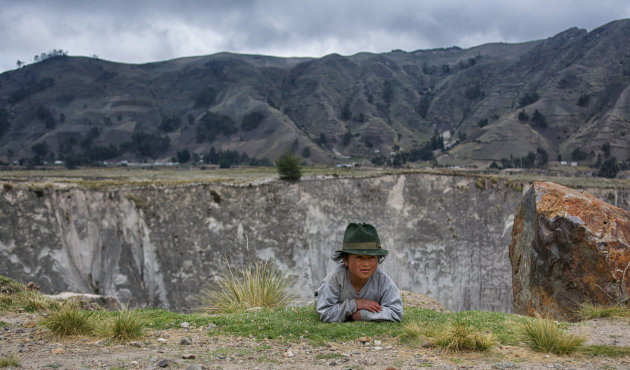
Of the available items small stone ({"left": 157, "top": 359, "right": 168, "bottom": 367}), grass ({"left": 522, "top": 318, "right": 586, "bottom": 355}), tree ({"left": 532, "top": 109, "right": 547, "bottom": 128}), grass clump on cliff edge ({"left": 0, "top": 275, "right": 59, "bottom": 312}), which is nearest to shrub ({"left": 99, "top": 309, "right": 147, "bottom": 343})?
small stone ({"left": 157, "top": 359, "right": 168, "bottom": 367})

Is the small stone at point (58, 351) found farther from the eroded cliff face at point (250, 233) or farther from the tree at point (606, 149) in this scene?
the tree at point (606, 149)

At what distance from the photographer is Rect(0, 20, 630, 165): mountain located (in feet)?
300

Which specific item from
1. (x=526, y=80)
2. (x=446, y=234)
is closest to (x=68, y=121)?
(x=446, y=234)

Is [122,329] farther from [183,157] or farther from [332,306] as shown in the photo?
[183,157]

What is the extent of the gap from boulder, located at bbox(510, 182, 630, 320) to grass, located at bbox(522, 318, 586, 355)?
453cm

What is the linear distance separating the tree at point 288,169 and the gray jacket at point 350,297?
84.6 feet

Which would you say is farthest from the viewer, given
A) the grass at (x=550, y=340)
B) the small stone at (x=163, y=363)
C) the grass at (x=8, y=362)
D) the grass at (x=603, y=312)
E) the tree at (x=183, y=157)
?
the tree at (x=183, y=157)

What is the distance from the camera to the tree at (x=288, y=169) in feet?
105

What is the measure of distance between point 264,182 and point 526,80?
11221 centimetres

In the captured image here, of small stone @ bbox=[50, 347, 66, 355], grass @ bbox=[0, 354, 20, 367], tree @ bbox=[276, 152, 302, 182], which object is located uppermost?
tree @ bbox=[276, 152, 302, 182]

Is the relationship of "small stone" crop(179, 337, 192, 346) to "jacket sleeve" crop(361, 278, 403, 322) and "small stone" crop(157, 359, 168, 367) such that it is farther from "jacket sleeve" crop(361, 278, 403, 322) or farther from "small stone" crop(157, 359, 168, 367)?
"jacket sleeve" crop(361, 278, 403, 322)

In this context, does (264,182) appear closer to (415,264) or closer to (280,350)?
(415,264)

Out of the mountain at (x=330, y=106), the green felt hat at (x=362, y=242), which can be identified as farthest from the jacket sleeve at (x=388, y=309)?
the mountain at (x=330, y=106)

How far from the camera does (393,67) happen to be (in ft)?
516
